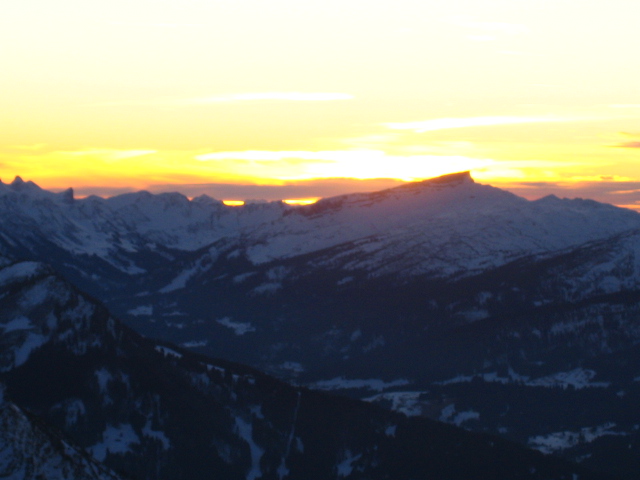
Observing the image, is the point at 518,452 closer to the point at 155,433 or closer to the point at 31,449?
the point at 155,433

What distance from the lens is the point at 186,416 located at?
17225 cm

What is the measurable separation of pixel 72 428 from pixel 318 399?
1940 inches

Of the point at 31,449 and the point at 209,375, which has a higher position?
the point at 31,449

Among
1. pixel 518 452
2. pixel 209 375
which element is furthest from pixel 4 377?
pixel 518 452

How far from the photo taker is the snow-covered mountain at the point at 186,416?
530 ft

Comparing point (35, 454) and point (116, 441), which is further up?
point (35, 454)

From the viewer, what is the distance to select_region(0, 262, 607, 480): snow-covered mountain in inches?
6358

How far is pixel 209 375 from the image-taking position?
7485 inches

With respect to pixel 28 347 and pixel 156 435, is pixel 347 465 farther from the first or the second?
pixel 28 347

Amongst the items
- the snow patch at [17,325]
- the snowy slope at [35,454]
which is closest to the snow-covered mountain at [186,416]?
the snow patch at [17,325]

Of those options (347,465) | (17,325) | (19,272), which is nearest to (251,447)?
(347,465)

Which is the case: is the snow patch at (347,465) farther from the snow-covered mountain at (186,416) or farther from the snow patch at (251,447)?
the snow patch at (251,447)

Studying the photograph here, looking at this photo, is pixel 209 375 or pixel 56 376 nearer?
pixel 56 376

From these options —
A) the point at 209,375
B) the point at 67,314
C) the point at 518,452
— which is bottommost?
the point at 518,452
